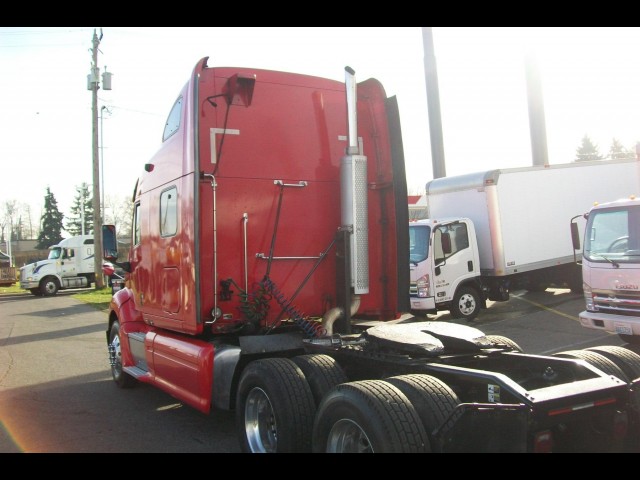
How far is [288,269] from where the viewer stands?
5539 mm

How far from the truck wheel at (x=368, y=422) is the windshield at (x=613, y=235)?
245 inches

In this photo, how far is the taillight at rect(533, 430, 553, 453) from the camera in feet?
→ 9.83

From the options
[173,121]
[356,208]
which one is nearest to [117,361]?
[173,121]

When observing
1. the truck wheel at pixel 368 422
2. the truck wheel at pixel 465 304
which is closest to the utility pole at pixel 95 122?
the truck wheel at pixel 465 304

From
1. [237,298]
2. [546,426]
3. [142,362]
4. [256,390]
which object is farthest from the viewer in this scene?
[142,362]

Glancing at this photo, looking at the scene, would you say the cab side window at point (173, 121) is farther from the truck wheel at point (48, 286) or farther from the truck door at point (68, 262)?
the truck door at point (68, 262)

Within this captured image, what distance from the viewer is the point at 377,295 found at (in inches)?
227

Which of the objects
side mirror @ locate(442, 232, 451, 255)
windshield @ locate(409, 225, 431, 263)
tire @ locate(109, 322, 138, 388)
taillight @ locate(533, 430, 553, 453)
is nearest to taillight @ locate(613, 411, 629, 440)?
taillight @ locate(533, 430, 553, 453)

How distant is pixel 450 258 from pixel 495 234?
131cm

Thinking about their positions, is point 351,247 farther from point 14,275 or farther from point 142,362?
point 14,275

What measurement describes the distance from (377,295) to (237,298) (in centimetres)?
147

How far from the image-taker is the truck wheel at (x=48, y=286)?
1125 inches
